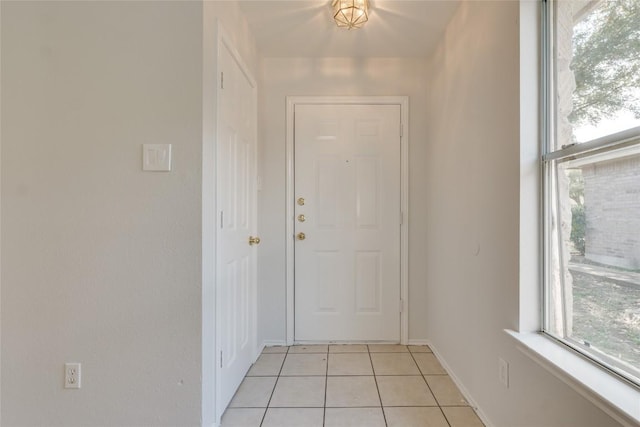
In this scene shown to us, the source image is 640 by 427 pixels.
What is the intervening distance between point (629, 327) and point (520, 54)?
3.52ft

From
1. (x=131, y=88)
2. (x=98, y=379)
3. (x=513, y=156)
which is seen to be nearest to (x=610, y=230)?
(x=513, y=156)

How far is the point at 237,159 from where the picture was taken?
74.8 inches

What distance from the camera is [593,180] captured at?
1068 mm

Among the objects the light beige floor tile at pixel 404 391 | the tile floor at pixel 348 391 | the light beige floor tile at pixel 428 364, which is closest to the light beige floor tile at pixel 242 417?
the tile floor at pixel 348 391

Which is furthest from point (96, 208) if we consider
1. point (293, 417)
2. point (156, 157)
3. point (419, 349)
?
point (419, 349)

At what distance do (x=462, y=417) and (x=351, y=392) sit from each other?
0.59m

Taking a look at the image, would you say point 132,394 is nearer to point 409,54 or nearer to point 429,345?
point 429,345

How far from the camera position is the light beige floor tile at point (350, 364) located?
208cm

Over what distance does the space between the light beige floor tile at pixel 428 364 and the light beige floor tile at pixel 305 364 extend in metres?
0.66

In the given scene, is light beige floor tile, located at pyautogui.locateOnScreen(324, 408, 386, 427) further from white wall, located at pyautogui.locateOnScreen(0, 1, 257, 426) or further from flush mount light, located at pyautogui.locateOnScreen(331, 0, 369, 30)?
flush mount light, located at pyautogui.locateOnScreen(331, 0, 369, 30)

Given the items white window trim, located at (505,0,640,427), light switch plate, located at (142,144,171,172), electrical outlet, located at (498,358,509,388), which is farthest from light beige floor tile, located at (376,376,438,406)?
light switch plate, located at (142,144,171,172)

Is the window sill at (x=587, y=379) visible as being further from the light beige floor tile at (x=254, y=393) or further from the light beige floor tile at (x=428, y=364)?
the light beige floor tile at (x=254, y=393)

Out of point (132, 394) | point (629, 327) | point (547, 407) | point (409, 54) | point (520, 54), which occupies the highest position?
point (409, 54)

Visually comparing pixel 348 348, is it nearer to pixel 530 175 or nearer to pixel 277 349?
pixel 277 349
